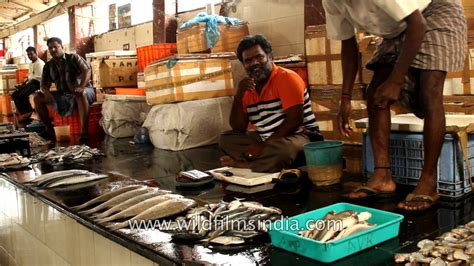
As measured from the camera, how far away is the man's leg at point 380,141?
3.08m

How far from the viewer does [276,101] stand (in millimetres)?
4289

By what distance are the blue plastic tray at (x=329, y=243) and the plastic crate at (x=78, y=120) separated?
6.37 m

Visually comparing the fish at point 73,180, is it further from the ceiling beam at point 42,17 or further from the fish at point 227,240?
the ceiling beam at point 42,17

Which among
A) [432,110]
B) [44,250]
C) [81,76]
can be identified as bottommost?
[44,250]

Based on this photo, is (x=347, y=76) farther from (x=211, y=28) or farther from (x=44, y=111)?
(x=44, y=111)

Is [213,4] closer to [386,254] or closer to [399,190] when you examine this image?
[399,190]

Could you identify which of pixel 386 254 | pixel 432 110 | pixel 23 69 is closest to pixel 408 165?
pixel 432 110

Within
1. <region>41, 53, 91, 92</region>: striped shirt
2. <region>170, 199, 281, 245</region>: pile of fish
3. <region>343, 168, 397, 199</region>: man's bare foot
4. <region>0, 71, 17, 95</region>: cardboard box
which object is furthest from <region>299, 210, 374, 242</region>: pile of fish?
<region>0, 71, 17, 95</region>: cardboard box

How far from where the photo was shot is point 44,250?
14.5 feet

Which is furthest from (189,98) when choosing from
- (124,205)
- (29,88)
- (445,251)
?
(29,88)

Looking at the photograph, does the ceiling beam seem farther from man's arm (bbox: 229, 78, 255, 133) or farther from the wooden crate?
man's arm (bbox: 229, 78, 255, 133)

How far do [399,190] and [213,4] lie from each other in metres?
5.40

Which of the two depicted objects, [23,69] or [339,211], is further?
[23,69]

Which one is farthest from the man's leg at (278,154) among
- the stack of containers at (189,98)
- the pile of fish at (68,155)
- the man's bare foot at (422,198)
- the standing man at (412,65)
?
the pile of fish at (68,155)
